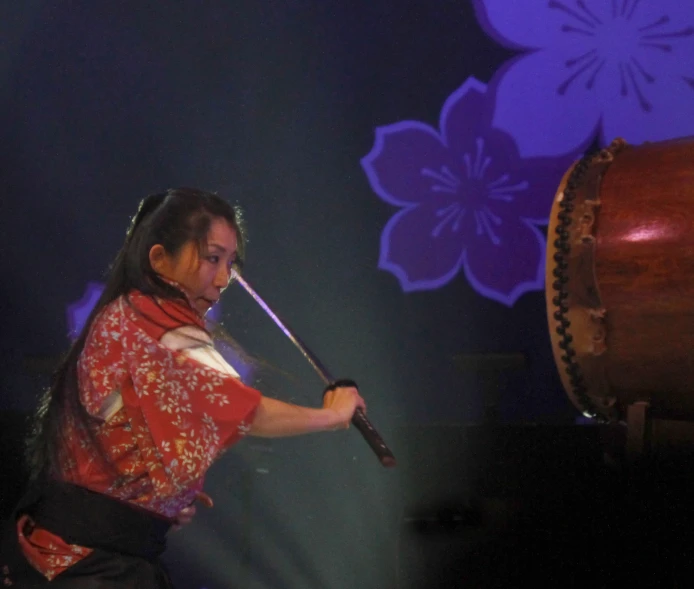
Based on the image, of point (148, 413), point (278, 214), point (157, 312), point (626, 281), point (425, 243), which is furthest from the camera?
point (278, 214)

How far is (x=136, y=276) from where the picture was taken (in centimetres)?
147

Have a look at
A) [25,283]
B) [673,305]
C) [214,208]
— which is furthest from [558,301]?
[25,283]

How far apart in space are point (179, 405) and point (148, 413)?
0.05m

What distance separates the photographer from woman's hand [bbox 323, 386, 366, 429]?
1.48 meters

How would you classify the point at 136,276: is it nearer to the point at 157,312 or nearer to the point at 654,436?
the point at 157,312

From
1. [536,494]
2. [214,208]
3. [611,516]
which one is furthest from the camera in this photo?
[536,494]

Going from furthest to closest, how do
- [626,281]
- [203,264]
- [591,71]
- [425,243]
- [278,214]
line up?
[278,214]
[425,243]
[591,71]
[626,281]
[203,264]

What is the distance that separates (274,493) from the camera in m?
2.43

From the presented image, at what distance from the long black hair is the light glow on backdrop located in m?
0.99

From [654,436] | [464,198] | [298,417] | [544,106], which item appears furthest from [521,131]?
[298,417]

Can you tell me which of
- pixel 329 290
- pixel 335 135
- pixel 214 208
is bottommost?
pixel 329 290

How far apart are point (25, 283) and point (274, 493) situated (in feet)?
3.54

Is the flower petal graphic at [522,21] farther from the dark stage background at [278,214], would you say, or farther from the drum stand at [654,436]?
the drum stand at [654,436]

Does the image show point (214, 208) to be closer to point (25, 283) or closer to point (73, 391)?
point (73, 391)
